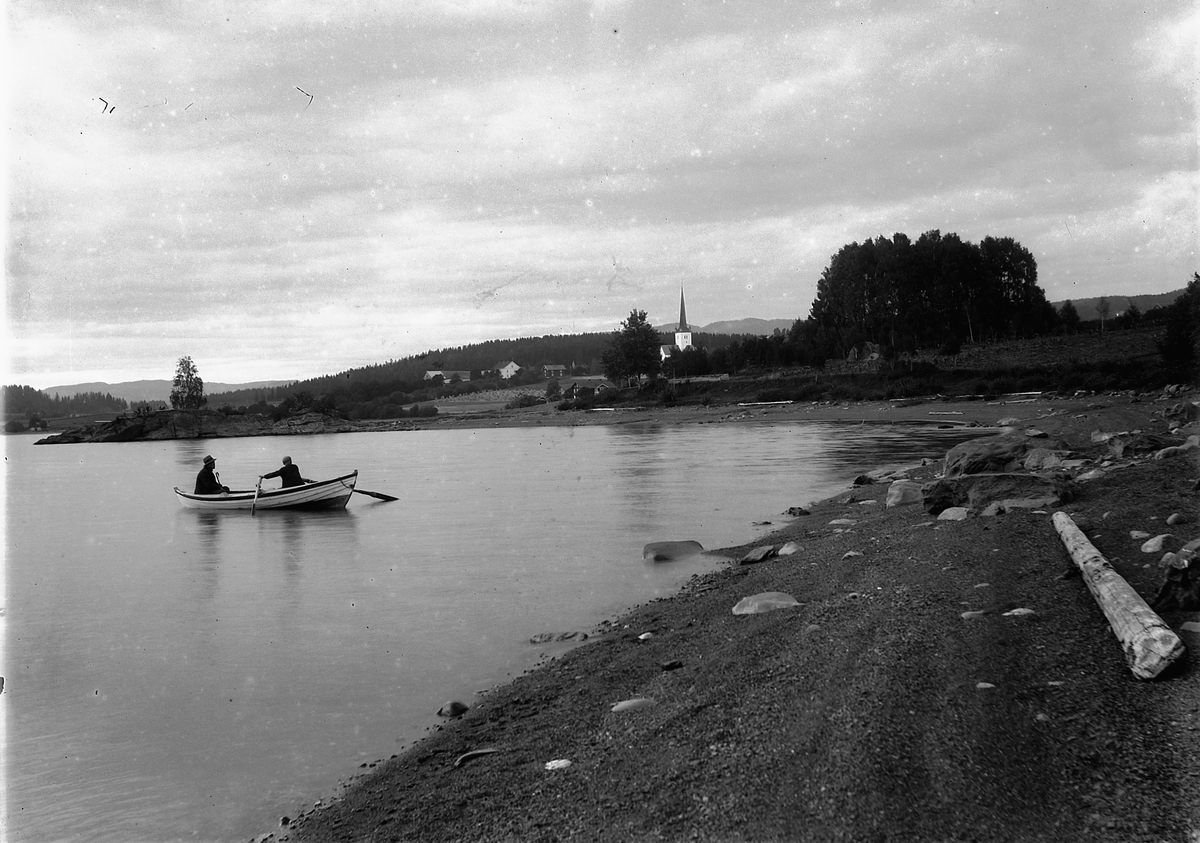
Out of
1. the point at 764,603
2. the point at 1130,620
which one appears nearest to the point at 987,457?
the point at 764,603

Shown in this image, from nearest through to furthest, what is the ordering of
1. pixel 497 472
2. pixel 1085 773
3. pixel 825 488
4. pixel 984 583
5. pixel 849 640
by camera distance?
1. pixel 1085 773
2. pixel 849 640
3. pixel 984 583
4. pixel 825 488
5. pixel 497 472

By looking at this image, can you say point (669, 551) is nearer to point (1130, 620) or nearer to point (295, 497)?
point (1130, 620)

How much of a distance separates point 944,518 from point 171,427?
12383cm

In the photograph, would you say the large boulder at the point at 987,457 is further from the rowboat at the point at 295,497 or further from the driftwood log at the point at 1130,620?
the rowboat at the point at 295,497

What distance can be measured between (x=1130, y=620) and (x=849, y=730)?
8.29 feet

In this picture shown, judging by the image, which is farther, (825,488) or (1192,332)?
(1192,332)

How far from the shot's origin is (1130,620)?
5.91 meters

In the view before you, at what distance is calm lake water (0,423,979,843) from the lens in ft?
21.2

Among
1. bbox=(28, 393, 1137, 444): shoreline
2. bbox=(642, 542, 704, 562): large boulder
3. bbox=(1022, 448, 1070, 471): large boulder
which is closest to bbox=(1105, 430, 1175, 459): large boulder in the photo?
bbox=(1022, 448, 1070, 471): large boulder

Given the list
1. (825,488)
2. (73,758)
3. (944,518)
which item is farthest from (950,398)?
(73,758)

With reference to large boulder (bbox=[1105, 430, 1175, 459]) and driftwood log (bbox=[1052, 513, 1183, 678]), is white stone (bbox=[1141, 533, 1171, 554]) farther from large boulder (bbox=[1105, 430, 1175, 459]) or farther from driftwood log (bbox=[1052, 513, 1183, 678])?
large boulder (bbox=[1105, 430, 1175, 459])

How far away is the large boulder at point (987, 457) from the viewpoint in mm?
15820

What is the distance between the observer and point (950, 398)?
→ 220 feet

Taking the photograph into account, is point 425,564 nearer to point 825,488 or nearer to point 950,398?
point 825,488
